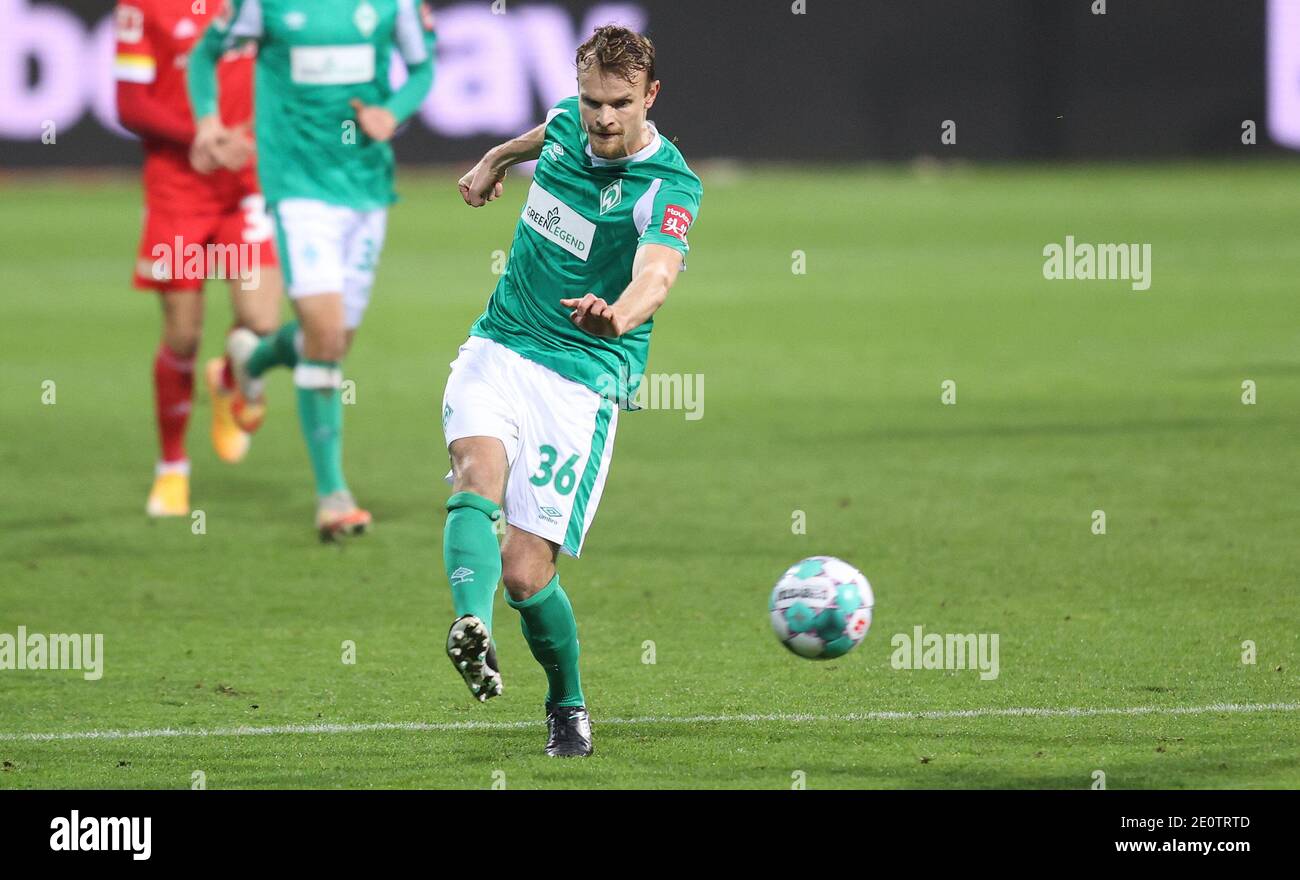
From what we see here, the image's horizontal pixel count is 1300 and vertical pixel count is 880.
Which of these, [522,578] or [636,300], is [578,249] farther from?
[522,578]

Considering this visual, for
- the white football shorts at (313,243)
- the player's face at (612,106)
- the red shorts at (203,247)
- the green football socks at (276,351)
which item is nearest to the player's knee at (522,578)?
the player's face at (612,106)

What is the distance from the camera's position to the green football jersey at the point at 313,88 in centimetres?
837

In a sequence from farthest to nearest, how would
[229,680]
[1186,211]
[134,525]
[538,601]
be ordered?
[1186,211] → [134,525] → [229,680] → [538,601]

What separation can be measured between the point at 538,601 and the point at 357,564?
9.24ft

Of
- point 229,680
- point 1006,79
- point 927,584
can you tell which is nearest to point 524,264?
point 229,680

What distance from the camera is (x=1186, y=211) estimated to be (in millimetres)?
22375

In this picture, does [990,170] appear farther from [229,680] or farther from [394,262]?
[229,680]

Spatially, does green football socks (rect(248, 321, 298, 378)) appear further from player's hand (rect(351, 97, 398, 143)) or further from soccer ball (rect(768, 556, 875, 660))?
soccer ball (rect(768, 556, 875, 660))

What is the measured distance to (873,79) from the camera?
26578 millimetres


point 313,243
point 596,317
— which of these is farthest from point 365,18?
point 596,317

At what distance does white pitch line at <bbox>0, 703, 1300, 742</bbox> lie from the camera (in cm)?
536

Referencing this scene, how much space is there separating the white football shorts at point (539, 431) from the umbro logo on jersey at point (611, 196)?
0.43m

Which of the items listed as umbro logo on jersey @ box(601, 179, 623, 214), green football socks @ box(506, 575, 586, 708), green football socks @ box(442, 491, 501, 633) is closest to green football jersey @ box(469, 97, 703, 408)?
umbro logo on jersey @ box(601, 179, 623, 214)

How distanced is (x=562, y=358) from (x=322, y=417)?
10.8ft
